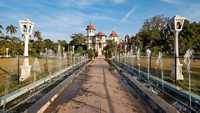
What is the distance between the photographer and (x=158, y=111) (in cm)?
738

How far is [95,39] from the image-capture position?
12731 centimetres

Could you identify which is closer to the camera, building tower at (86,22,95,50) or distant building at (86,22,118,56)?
distant building at (86,22,118,56)

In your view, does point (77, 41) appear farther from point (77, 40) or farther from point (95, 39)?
point (95, 39)

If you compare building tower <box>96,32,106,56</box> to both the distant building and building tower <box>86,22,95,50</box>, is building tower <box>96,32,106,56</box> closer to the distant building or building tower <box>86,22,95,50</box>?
the distant building

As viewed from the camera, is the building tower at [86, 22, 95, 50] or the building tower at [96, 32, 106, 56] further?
the building tower at [86, 22, 95, 50]

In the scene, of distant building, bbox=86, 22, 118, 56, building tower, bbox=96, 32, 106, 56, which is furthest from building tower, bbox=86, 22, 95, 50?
building tower, bbox=96, 32, 106, 56

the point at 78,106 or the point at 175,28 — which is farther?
the point at 175,28

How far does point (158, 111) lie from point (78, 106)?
2274 millimetres

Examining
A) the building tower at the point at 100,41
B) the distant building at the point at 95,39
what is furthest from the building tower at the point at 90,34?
the building tower at the point at 100,41

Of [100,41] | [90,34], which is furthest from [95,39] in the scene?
[90,34]

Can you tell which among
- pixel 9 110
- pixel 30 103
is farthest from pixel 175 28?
pixel 9 110

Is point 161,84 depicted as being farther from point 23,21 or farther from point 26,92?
point 23,21

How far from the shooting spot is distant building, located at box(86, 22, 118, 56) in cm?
12488

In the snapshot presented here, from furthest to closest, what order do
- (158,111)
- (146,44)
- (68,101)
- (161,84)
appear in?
(146,44)
(161,84)
(68,101)
(158,111)
